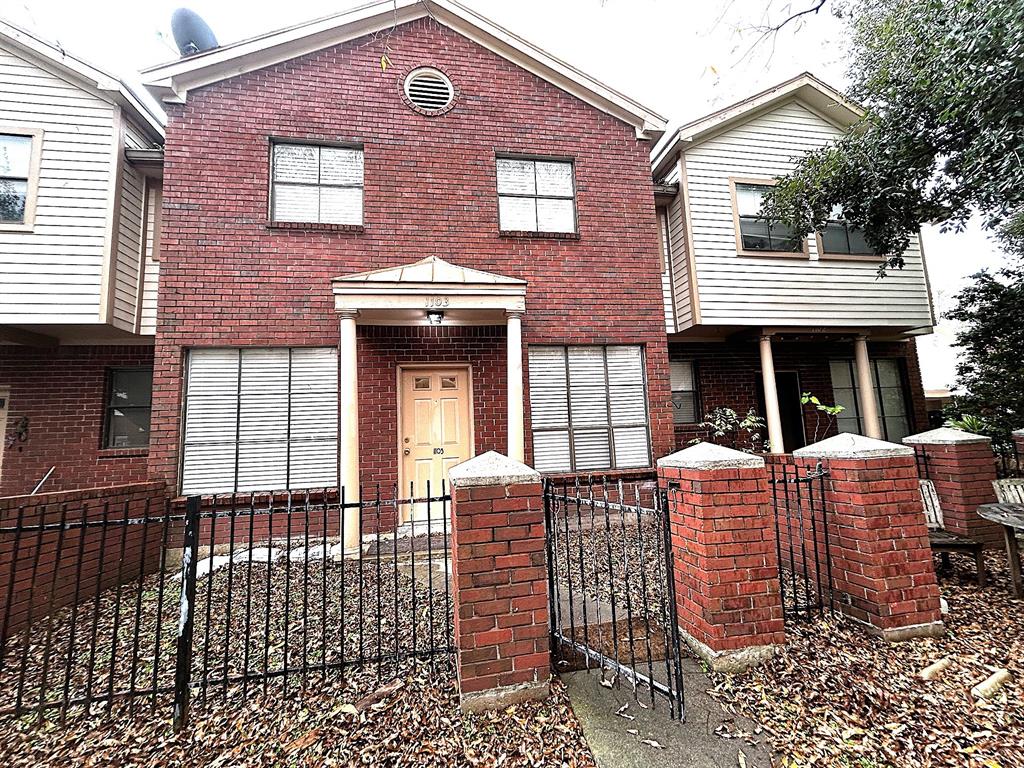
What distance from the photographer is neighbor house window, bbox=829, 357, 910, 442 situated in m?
9.50

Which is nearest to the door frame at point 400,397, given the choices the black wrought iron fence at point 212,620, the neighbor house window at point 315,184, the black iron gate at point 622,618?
the black wrought iron fence at point 212,620

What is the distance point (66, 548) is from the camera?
13.6 feet

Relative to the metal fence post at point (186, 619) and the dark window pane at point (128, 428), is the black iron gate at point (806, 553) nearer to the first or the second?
the metal fence post at point (186, 619)

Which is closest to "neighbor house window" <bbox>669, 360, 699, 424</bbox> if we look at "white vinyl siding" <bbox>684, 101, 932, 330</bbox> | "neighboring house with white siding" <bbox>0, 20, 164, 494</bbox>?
"white vinyl siding" <bbox>684, 101, 932, 330</bbox>

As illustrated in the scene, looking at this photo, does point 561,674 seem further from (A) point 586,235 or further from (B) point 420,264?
(A) point 586,235

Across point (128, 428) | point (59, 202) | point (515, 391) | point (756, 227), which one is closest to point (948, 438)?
point (515, 391)

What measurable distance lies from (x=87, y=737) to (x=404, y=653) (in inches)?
69.2

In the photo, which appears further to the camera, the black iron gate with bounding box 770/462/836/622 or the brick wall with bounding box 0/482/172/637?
the brick wall with bounding box 0/482/172/637

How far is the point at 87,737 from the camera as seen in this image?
8.23 feet

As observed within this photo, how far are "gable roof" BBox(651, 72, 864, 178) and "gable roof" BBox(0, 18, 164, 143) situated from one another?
8723 millimetres

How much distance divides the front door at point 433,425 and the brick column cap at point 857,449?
4.59 m

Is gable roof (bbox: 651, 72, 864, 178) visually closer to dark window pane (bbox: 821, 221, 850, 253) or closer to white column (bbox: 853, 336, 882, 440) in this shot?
dark window pane (bbox: 821, 221, 850, 253)

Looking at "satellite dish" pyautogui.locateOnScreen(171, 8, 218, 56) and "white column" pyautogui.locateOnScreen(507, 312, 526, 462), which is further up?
"satellite dish" pyautogui.locateOnScreen(171, 8, 218, 56)

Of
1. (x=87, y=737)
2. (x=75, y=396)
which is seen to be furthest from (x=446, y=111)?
(x=87, y=737)
